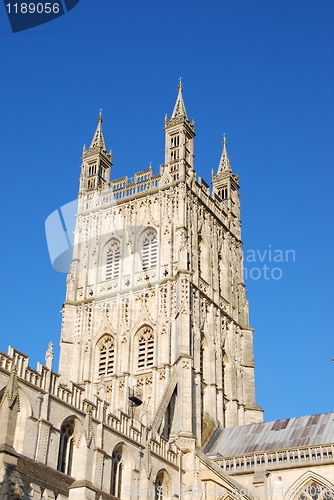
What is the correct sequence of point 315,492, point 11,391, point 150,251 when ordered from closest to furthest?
point 11,391
point 315,492
point 150,251

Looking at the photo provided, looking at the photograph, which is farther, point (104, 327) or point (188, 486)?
point (104, 327)

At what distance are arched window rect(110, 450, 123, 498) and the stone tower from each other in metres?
4.76

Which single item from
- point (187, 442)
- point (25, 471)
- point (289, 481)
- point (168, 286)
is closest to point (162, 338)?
point (168, 286)

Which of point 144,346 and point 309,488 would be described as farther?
point 144,346

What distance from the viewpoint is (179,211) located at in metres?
44.4

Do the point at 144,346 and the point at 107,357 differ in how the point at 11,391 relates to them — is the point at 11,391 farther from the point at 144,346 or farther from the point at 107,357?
the point at 107,357

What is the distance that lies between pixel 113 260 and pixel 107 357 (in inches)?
260

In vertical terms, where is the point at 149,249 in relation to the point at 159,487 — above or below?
above

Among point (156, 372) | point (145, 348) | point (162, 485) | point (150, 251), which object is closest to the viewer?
point (162, 485)

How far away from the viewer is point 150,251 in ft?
147

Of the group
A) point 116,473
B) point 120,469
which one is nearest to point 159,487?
point 120,469

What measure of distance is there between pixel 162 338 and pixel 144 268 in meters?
5.18

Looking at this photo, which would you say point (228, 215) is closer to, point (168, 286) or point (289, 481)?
point (168, 286)

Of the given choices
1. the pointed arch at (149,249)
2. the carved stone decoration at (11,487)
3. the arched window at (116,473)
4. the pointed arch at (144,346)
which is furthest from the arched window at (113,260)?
the carved stone decoration at (11,487)
